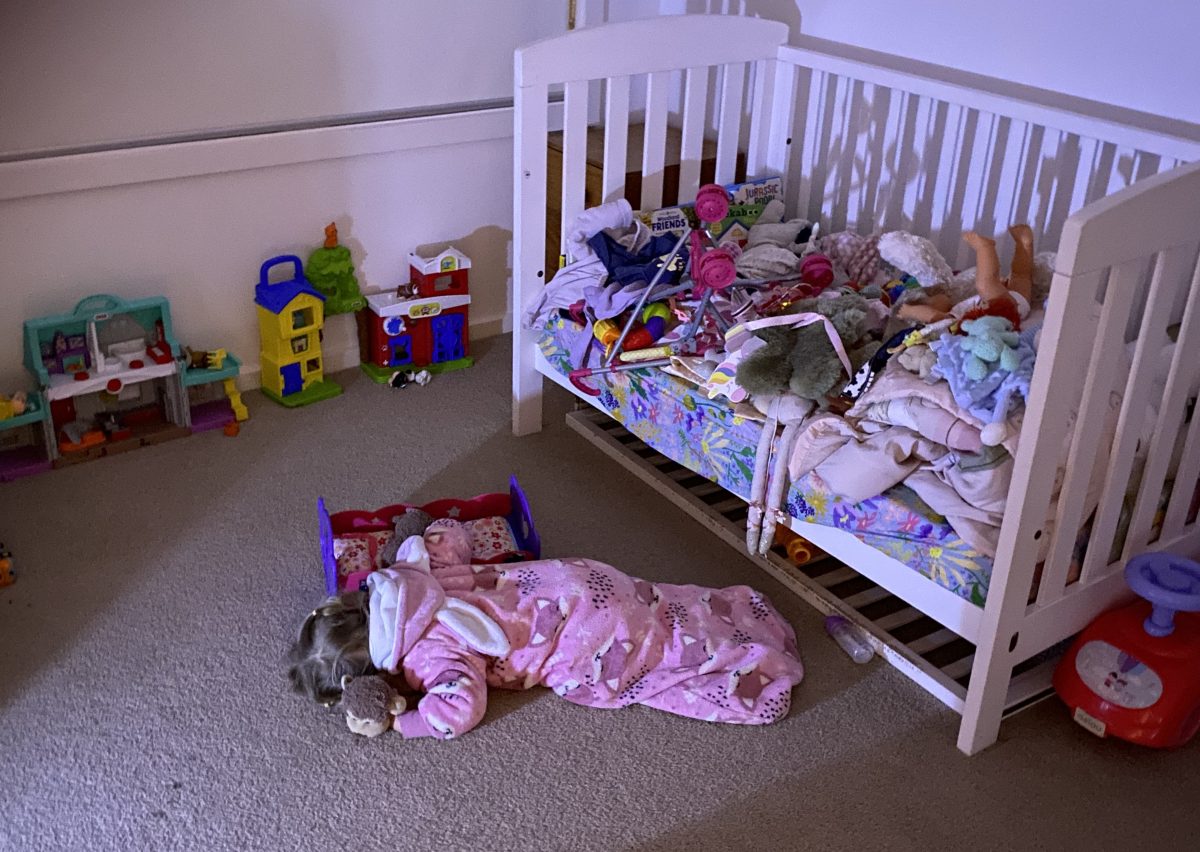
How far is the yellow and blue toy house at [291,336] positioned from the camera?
8.55 ft

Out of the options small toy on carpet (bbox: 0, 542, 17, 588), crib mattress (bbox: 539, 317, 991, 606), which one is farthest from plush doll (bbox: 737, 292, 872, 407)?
small toy on carpet (bbox: 0, 542, 17, 588)

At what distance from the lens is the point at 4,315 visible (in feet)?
7.82

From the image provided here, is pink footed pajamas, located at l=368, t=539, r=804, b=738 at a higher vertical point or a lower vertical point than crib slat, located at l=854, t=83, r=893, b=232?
lower

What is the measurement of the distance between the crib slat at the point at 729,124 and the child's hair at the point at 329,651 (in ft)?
4.41

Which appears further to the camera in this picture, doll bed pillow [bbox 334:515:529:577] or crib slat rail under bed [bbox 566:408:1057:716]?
doll bed pillow [bbox 334:515:529:577]

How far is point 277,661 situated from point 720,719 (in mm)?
702

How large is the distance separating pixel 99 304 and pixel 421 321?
721mm

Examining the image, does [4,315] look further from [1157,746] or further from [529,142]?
[1157,746]

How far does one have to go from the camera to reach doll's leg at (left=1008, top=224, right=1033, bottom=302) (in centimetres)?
196

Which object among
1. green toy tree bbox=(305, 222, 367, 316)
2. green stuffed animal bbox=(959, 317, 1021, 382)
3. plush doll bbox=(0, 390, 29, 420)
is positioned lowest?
plush doll bbox=(0, 390, 29, 420)

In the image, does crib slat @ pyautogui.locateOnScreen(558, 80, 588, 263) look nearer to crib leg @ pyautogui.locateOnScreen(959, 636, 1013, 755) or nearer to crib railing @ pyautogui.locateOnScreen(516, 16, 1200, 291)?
crib railing @ pyautogui.locateOnScreen(516, 16, 1200, 291)

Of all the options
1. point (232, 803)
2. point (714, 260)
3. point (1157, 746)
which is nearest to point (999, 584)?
point (1157, 746)

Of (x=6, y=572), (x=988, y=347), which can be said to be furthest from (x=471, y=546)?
(x=988, y=347)

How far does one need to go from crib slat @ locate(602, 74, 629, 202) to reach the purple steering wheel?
4.25ft
